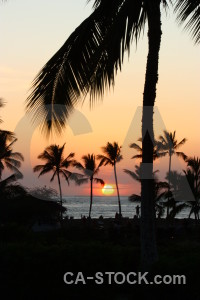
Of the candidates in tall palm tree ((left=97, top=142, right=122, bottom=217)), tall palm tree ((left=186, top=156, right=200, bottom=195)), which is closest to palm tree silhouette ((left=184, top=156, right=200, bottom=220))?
tall palm tree ((left=186, top=156, right=200, bottom=195))

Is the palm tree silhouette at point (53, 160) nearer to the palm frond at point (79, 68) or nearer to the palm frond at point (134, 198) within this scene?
the palm frond at point (134, 198)

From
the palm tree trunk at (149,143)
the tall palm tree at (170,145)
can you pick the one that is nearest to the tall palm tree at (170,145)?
the tall palm tree at (170,145)

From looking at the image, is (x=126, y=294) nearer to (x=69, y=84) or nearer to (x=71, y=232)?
(x=69, y=84)

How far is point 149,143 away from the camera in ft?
42.6

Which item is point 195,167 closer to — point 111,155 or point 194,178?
point 194,178

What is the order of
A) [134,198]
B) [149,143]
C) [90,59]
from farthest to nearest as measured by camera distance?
1. [134,198]
2. [149,143]
3. [90,59]

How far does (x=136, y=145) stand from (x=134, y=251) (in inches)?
2100

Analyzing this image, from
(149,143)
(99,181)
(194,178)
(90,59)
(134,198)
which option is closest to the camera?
(90,59)

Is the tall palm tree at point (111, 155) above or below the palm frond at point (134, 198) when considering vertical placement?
above

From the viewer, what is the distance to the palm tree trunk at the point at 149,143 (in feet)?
40.9

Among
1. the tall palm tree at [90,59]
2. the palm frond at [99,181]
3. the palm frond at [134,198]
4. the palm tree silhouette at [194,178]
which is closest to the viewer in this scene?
the tall palm tree at [90,59]

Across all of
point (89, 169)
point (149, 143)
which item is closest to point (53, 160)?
point (89, 169)

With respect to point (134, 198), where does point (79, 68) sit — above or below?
below

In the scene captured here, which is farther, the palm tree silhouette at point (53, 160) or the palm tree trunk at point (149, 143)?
the palm tree silhouette at point (53, 160)
